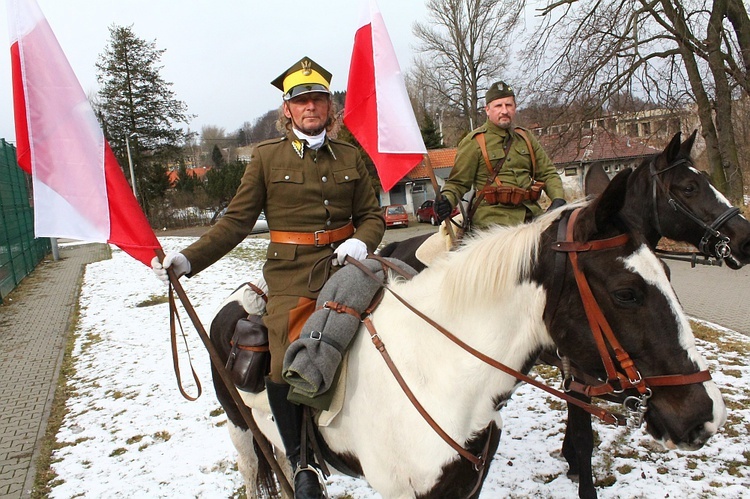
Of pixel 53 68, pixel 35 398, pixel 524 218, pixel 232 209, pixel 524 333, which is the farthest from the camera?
pixel 35 398

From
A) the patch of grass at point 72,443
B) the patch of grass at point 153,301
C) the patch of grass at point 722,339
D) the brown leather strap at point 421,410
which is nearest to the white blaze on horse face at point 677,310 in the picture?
the brown leather strap at point 421,410

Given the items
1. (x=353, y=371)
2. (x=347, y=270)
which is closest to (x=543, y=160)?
(x=347, y=270)

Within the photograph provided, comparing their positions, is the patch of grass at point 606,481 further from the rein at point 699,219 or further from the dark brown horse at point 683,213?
the rein at point 699,219

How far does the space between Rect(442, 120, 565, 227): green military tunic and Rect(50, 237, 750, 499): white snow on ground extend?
6.49ft

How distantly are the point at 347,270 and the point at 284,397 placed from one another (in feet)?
2.29

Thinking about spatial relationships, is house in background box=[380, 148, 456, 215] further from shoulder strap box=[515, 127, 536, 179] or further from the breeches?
the breeches

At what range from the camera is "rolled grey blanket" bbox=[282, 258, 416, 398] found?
80.0 inches

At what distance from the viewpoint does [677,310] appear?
1494 mm

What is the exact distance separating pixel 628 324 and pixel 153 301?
37.4 ft

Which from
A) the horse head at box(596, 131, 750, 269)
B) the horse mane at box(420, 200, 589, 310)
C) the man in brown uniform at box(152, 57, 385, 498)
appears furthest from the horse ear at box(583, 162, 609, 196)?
the man in brown uniform at box(152, 57, 385, 498)

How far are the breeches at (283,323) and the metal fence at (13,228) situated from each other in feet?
40.4

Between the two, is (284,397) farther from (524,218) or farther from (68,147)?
(524,218)

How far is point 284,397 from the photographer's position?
7.64 ft

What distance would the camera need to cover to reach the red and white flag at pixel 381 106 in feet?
9.80
